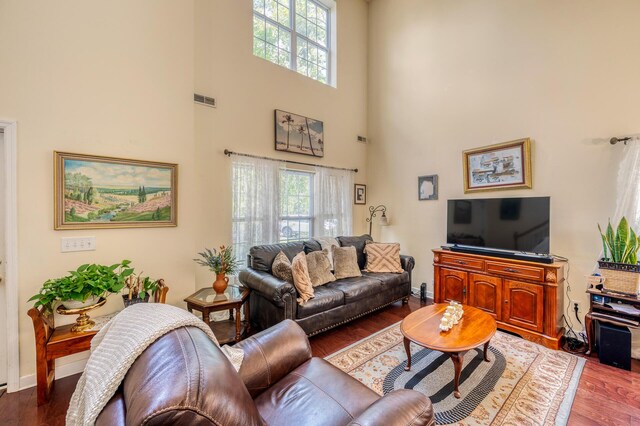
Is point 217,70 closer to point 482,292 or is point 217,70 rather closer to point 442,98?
point 442,98

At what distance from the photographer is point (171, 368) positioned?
2.55ft

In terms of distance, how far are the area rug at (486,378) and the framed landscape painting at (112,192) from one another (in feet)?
7.38

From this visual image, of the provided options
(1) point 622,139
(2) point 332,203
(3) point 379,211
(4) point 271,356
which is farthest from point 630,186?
(4) point 271,356

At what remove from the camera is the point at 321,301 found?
2.93 metres

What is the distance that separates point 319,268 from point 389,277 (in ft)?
3.31

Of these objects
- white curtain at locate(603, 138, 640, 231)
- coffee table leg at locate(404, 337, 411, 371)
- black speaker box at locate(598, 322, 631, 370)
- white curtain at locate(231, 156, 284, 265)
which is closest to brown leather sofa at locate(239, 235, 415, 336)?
white curtain at locate(231, 156, 284, 265)

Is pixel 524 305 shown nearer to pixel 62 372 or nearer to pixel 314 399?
pixel 314 399

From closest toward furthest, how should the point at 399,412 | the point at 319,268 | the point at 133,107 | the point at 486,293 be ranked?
the point at 399,412
the point at 133,107
the point at 486,293
the point at 319,268

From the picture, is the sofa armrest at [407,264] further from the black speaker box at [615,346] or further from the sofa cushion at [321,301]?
the black speaker box at [615,346]

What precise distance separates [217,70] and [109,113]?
152cm

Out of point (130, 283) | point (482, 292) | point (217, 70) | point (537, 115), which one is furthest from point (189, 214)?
point (537, 115)

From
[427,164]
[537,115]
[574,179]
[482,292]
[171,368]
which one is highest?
[537,115]

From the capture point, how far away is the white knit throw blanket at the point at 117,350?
0.83 meters

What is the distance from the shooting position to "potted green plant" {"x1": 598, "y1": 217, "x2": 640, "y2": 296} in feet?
7.93
